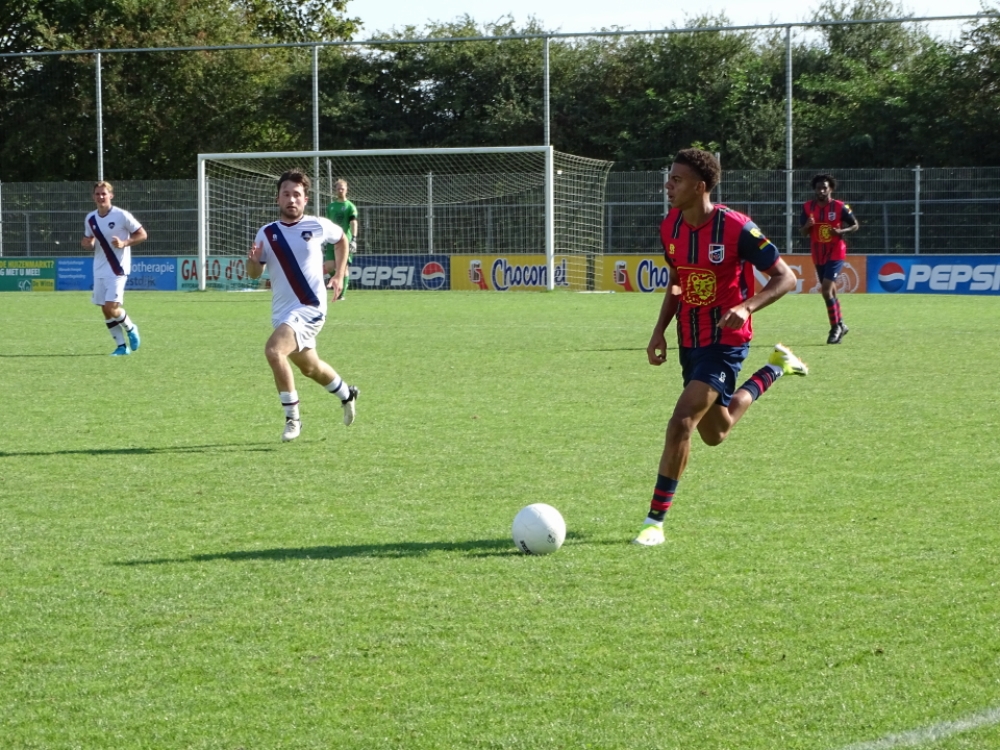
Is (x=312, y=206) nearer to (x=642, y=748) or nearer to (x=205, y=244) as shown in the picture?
(x=205, y=244)

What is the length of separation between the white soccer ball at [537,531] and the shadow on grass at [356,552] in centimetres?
9

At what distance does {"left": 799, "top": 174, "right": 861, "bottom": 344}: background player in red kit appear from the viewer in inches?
664

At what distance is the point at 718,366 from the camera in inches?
259

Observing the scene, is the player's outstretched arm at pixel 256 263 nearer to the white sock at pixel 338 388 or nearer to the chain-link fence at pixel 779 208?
the white sock at pixel 338 388

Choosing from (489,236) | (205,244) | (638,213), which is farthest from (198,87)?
(638,213)

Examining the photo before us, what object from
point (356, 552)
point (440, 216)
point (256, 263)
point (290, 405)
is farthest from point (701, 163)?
point (440, 216)

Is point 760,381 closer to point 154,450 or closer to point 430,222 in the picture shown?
point 154,450

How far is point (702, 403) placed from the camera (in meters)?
6.49

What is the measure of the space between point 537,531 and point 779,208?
2373 cm

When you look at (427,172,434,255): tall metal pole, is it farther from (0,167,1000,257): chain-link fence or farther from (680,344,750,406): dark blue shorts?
(680,344,750,406): dark blue shorts

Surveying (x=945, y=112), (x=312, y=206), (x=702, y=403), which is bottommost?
(x=702, y=403)

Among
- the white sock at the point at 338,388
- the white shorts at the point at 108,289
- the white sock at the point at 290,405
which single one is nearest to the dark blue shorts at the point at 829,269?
the white shorts at the point at 108,289

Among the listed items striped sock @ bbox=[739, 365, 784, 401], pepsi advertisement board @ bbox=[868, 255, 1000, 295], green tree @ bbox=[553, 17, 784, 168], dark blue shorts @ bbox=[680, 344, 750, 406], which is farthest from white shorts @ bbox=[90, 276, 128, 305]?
green tree @ bbox=[553, 17, 784, 168]

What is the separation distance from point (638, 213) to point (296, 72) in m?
16.3
